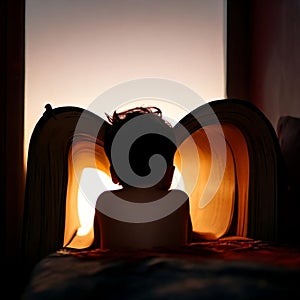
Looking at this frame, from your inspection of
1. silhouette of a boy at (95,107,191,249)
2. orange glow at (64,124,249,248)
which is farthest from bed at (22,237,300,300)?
orange glow at (64,124,249,248)

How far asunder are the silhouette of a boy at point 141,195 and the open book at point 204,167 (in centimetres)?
6

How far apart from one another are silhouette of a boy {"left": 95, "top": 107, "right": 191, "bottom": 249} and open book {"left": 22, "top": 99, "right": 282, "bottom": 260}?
58 millimetres

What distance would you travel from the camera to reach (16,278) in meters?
2.01

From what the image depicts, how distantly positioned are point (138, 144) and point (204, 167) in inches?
9.9

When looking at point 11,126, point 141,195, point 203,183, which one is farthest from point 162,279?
point 11,126

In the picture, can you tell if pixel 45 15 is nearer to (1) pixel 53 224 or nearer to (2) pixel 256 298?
(1) pixel 53 224

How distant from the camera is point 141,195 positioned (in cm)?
141

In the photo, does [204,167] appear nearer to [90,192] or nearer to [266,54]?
[90,192]

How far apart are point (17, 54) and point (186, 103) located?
70cm

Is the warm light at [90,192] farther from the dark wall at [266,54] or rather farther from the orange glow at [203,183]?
the dark wall at [266,54]

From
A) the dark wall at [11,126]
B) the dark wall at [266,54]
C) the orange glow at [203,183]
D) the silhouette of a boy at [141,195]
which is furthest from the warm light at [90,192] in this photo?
the dark wall at [266,54]

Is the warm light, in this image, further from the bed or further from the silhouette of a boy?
the bed

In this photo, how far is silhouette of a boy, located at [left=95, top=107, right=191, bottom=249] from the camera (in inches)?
54.0

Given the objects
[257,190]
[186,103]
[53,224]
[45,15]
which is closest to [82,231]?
[53,224]
